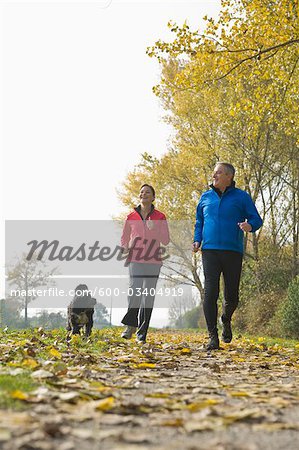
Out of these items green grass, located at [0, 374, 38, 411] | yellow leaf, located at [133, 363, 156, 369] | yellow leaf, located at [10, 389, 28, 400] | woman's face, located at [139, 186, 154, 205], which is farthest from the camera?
woman's face, located at [139, 186, 154, 205]

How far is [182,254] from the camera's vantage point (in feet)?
96.7

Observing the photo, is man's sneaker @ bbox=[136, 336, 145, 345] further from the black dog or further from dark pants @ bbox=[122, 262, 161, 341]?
the black dog

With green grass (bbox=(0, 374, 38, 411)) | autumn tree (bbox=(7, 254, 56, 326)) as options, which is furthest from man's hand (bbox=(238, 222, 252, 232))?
autumn tree (bbox=(7, 254, 56, 326))

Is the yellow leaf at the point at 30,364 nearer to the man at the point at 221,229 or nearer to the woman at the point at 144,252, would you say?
the man at the point at 221,229

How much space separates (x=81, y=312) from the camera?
10773 mm

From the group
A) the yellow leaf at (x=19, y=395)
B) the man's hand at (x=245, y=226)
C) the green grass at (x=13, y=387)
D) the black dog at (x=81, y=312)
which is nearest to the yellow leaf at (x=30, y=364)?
the green grass at (x=13, y=387)

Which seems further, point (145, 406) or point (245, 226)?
point (245, 226)

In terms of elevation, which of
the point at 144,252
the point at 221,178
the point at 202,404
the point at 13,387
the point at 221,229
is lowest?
the point at 202,404

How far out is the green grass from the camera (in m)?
3.28

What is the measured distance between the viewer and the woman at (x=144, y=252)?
29.8 ft

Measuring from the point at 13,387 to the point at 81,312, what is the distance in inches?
274

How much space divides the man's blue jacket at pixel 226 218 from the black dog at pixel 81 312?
3246 millimetres

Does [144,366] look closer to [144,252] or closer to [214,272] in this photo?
[214,272]

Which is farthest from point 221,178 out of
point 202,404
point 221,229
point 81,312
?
point 202,404
